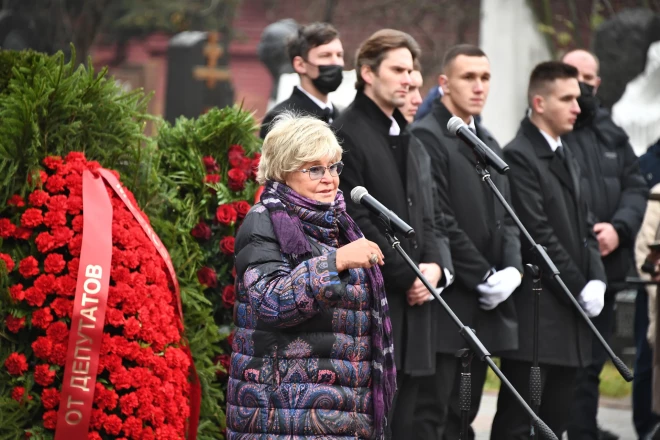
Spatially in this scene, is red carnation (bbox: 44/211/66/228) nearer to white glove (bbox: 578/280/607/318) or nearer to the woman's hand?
the woman's hand

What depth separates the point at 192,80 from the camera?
18.2 metres

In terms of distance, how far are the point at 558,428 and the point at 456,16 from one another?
1655cm

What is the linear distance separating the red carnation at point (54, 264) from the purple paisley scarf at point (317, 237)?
115 centimetres

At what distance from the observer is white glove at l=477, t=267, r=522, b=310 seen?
6.22 m

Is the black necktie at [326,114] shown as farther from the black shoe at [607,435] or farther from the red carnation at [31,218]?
the black shoe at [607,435]

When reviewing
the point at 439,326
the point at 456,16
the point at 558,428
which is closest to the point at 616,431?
the point at 558,428

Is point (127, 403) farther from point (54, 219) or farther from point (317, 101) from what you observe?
point (317, 101)

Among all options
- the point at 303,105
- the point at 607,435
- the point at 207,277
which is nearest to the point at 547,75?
the point at 303,105

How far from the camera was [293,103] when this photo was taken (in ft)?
21.7

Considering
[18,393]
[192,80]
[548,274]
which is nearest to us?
[18,393]

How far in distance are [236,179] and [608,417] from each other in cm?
438

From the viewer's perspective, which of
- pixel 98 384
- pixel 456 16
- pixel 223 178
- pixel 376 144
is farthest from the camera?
pixel 456 16

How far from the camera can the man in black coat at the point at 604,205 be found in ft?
24.3

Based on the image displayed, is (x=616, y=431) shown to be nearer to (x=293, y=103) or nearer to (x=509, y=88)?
(x=293, y=103)
